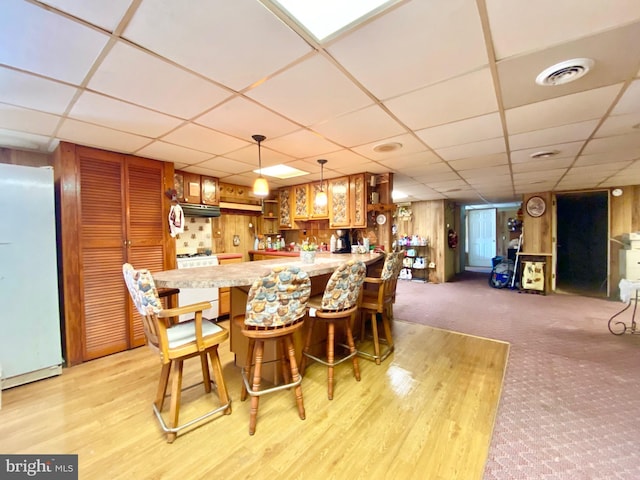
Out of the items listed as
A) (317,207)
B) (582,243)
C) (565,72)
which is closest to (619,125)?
(565,72)

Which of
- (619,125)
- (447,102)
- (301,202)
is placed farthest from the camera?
(301,202)

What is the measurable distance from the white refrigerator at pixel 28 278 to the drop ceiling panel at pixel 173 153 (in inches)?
34.1

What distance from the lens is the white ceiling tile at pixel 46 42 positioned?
1.13 metres

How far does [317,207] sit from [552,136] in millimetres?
3127

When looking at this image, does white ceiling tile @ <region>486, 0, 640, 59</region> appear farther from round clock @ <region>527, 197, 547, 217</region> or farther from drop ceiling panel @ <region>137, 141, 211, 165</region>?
round clock @ <region>527, 197, 547, 217</region>

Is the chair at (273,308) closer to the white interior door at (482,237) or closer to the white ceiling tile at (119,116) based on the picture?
the white ceiling tile at (119,116)

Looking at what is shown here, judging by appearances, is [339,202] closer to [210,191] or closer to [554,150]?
[210,191]

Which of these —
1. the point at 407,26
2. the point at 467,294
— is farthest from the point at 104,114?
the point at 467,294

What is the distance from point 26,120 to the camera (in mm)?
2137

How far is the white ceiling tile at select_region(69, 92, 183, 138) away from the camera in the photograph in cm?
188

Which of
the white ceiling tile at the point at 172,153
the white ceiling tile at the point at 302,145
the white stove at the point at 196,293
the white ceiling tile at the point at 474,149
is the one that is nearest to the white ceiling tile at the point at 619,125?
the white ceiling tile at the point at 474,149

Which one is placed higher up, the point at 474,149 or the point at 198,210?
the point at 474,149

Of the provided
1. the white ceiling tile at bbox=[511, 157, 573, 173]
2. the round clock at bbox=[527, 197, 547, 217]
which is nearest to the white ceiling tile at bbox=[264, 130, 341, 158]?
the white ceiling tile at bbox=[511, 157, 573, 173]

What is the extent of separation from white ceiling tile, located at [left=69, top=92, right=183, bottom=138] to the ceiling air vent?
2.57 metres
